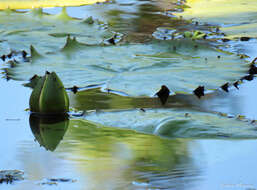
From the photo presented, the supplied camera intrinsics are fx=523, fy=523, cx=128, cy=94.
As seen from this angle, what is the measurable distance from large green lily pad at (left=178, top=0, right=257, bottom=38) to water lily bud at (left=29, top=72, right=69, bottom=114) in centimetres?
188

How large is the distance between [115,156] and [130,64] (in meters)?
1.15

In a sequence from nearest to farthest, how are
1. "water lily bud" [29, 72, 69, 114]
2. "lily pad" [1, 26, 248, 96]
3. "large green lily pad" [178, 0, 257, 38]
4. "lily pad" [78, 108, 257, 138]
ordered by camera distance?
1. "lily pad" [78, 108, 257, 138]
2. "water lily bud" [29, 72, 69, 114]
3. "lily pad" [1, 26, 248, 96]
4. "large green lily pad" [178, 0, 257, 38]

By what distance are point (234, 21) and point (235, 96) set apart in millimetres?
1962

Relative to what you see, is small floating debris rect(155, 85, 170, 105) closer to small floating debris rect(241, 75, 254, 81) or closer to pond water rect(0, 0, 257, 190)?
pond water rect(0, 0, 257, 190)

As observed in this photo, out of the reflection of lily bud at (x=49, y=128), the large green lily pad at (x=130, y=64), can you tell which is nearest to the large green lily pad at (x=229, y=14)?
the large green lily pad at (x=130, y=64)

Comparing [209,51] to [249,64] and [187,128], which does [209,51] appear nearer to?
[249,64]

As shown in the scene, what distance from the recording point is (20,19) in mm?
4008

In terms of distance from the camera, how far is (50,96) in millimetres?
1957

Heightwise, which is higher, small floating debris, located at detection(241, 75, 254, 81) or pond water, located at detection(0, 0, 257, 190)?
pond water, located at detection(0, 0, 257, 190)

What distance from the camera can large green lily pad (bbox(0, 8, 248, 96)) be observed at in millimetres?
2359

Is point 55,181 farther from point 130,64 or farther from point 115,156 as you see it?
point 130,64

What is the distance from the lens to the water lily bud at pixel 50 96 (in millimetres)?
1955

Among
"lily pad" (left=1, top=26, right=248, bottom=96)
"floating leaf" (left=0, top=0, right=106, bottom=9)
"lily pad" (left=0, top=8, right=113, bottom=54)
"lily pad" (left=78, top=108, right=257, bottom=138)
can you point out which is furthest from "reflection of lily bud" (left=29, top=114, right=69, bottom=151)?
"floating leaf" (left=0, top=0, right=106, bottom=9)

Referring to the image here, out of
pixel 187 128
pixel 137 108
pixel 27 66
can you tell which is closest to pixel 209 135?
pixel 187 128
